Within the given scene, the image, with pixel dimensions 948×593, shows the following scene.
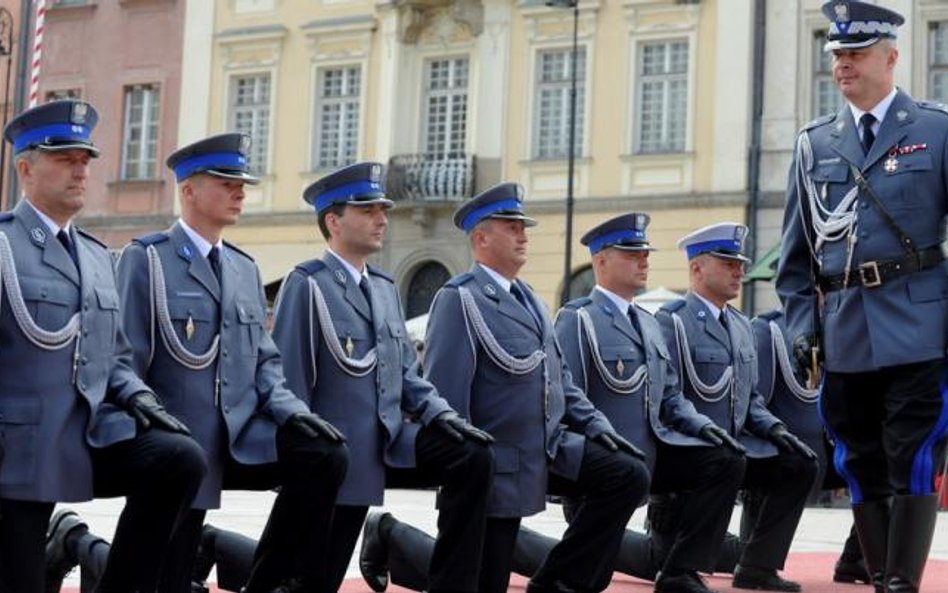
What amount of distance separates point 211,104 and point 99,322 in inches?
1152

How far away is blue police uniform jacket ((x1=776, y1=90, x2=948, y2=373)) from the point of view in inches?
288

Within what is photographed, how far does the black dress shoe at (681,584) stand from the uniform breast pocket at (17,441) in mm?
3987

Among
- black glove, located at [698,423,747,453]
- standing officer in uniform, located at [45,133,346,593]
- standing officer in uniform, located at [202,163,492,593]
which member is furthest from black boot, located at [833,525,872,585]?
standing officer in uniform, located at [45,133,346,593]

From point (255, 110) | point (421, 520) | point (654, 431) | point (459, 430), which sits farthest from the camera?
point (255, 110)

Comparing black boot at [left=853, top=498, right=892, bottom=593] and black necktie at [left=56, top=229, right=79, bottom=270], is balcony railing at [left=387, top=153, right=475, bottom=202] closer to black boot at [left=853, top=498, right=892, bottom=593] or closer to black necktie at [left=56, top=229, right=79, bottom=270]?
black boot at [left=853, top=498, right=892, bottom=593]

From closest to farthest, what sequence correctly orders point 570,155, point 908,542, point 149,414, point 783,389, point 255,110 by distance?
1. point 149,414
2. point 908,542
3. point 783,389
4. point 570,155
5. point 255,110

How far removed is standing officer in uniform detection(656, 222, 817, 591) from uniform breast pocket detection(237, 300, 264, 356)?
327 cm

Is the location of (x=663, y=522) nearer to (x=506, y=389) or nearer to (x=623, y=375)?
(x=623, y=375)

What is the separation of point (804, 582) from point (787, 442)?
33.8 inches

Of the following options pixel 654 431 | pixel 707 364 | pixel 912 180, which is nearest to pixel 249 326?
pixel 912 180

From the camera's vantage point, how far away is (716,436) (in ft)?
32.4

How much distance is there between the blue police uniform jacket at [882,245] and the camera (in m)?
7.32

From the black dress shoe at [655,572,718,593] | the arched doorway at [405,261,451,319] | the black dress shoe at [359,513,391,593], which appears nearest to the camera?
the black dress shoe at [359,513,391,593]

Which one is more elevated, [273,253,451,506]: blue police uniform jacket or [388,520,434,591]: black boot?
[273,253,451,506]: blue police uniform jacket
